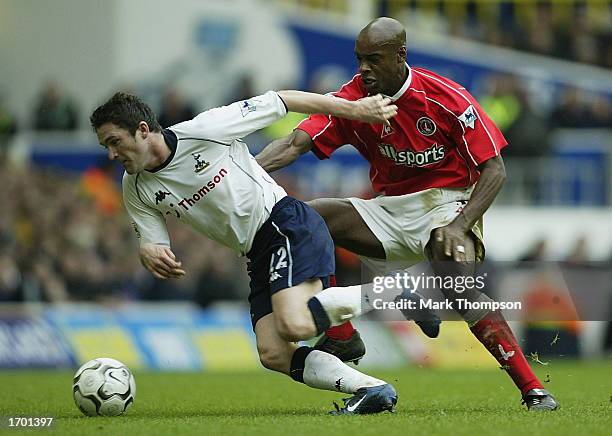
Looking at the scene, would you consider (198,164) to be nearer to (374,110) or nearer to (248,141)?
(374,110)

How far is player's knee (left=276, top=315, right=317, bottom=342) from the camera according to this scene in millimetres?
8273

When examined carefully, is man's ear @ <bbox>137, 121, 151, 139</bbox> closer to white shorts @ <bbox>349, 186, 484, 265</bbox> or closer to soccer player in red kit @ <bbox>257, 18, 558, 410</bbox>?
soccer player in red kit @ <bbox>257, 18, 558, 410</bbox>

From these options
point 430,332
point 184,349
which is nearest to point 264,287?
point 430,332

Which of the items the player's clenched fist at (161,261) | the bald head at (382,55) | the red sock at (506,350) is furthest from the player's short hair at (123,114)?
the red sock at (506,350)

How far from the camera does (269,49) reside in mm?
24172

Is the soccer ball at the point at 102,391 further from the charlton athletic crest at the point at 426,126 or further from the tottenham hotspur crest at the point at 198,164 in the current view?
the charlton athletic crest at the point at 426,126

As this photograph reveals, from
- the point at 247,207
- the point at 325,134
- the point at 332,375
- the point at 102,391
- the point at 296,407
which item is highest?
the point at 325,134

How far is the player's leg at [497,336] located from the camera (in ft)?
29.5

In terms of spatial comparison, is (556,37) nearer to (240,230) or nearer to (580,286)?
(580,286)

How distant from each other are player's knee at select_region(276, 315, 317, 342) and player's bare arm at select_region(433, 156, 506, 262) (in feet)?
4.17

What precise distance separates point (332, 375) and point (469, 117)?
2099 mm

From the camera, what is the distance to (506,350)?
29.7 feet

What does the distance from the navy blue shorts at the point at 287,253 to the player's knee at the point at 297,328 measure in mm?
295

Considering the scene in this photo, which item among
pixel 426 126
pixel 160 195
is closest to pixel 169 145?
pixel 160 195
